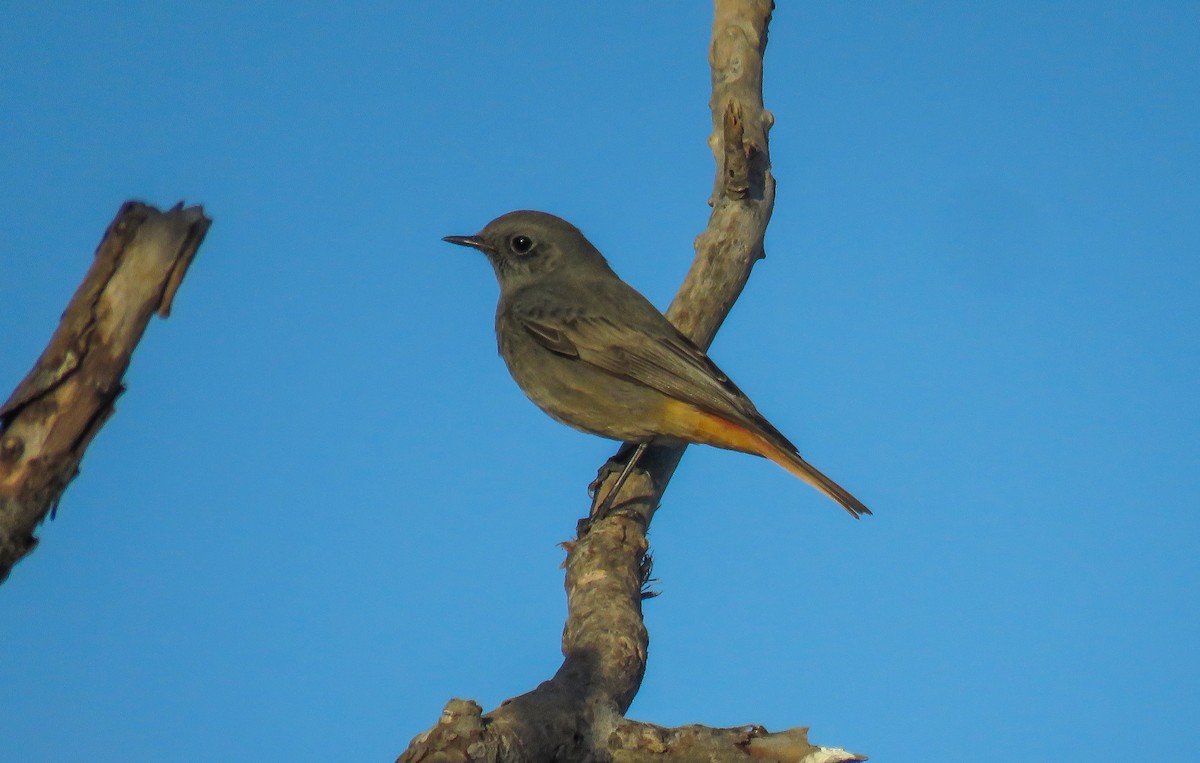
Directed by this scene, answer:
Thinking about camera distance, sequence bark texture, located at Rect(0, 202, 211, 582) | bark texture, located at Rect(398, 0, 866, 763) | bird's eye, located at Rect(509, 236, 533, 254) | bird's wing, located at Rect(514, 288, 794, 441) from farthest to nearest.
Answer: bird's eye, located at Rect(509, 236, 533, 254) → bird's wing, located at Rect(514, 288, 794, 441) → bark texture, located at Rect(398, 0, 866, 763) → bark texture, located at Rect(0, 202, 211, 582)

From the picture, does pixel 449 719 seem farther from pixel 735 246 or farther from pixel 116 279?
pixel 735 246

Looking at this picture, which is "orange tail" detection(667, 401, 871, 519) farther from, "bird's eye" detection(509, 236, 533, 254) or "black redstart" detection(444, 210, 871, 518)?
"bird's eye" detection(509, 236, 533, 254)

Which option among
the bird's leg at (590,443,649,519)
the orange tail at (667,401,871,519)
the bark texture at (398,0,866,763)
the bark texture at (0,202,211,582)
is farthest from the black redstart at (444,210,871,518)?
the bark texture at (0,202,211,582)

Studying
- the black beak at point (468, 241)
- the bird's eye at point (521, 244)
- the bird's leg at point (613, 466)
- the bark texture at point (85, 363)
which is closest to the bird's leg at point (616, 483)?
the bird's leg at point (613, 466)

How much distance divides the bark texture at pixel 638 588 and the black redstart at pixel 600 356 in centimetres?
46

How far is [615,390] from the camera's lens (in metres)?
7.42

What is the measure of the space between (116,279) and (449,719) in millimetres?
1662

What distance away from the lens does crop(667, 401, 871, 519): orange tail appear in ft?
21.8

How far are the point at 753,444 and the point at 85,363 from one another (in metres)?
4.73

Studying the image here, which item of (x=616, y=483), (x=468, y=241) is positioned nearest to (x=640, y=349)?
(x=616, y=483)

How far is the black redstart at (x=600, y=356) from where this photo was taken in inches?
278

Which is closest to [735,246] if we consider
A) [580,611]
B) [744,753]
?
[580,611]

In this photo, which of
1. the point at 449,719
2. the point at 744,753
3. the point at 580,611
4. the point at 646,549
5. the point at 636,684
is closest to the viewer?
the point at 449,719

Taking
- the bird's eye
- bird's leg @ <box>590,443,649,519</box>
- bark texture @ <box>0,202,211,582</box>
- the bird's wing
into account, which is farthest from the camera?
the bird's eye
